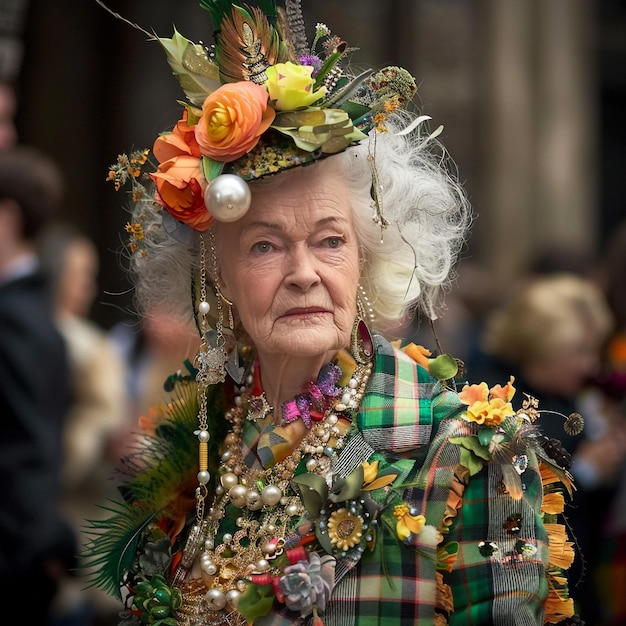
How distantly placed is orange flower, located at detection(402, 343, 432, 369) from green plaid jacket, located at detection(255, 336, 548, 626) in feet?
0.72

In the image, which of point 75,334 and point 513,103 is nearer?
point 75,334

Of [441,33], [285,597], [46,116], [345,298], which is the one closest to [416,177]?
[345,298]

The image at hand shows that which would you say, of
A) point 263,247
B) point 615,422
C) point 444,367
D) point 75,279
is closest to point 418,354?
point 444,367

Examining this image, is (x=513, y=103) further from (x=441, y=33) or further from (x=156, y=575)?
(x=156, y=575)

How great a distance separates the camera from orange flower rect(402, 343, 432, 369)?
264cm

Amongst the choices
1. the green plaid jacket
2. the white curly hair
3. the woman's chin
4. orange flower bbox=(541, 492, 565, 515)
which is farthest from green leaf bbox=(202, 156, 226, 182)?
orange flower bbox=(541, 492, 565, 515)

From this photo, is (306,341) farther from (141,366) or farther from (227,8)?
(141,366)

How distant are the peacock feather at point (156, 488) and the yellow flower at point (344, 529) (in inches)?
19.8

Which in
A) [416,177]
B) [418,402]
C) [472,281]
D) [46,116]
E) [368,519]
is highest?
[46,116]

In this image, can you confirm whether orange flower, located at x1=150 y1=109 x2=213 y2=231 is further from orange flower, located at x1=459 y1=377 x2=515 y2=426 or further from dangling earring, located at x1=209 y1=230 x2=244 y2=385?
orange flower, located at x1=459 y1=377 x2=515 y2=426

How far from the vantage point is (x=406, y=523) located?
7.57ft

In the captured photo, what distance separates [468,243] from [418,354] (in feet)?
19.6

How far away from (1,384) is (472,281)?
4.90 metres

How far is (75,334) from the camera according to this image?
18.3ft
